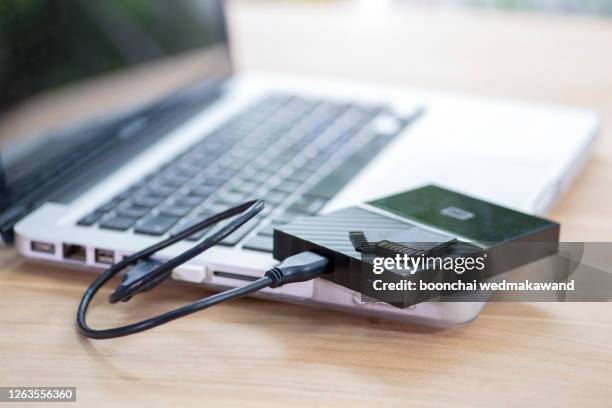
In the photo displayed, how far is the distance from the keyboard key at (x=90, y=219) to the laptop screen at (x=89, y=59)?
0.06 meters

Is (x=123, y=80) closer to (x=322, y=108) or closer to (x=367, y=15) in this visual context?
(x=322, y=108)

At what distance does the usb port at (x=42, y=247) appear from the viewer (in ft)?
2.04

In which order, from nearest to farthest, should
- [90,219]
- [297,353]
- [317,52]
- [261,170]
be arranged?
[297,353]
[90,219]
[261,170]
[317,52]

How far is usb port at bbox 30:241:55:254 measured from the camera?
24.4 inches

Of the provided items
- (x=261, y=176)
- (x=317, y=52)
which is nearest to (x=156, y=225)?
(x=261, y=176)

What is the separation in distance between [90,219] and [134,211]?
32 mm

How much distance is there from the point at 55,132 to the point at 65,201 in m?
0.10

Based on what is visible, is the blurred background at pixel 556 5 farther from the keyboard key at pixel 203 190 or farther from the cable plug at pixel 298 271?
the cable plug at pixel 298 271

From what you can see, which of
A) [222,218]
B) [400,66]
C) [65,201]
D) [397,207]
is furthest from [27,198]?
[400,66]

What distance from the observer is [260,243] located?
590 mm

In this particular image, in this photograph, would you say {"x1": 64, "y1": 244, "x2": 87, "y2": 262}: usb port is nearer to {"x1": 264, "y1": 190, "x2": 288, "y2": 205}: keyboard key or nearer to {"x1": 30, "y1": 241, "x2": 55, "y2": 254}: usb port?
{"x1": 30, "y1": 241, "x2": 55, "y2": 254}: usb port

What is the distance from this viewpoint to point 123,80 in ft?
2.72

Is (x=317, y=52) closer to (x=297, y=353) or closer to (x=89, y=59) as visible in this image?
(x=89, y=59)

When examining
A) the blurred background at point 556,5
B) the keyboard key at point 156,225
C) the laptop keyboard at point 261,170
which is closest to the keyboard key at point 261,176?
the laptop keyboard at point 261,170
